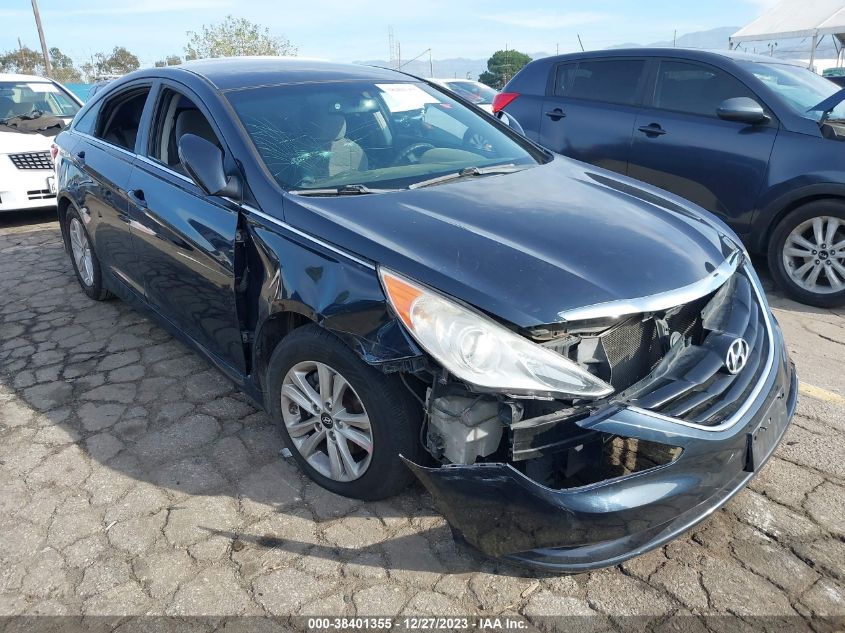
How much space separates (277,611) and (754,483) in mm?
1923

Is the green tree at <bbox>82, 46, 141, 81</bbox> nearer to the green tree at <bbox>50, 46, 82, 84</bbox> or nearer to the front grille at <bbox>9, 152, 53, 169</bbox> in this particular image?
the green tree at <bbox>50, 46, 82, 84</bbox>

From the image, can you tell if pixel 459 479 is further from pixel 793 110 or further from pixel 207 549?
pixel 793 110

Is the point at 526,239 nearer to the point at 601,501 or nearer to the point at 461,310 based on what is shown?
the point at 461,310

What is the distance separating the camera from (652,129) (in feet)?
17.6

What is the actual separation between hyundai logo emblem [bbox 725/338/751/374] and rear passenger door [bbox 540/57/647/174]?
11.9 feet

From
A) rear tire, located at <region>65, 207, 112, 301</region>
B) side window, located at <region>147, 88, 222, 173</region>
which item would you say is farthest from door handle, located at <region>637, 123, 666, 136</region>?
rear tire, located at <region>65, 207, 112, 301</region>

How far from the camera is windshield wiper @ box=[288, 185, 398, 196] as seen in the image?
266 cm

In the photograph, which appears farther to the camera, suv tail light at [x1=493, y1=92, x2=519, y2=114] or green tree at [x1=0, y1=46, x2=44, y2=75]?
green tree at [x1=0, y1=46, x2=44, y2=75]

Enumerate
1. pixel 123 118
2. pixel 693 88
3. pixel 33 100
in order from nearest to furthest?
pixel 123 118, pixel 693 88, pixel 33 100

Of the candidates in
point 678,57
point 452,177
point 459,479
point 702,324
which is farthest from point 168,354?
point 678,57

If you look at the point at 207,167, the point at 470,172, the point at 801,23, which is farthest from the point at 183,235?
the point at 801,23

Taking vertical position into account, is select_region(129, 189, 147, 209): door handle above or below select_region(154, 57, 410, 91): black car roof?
below

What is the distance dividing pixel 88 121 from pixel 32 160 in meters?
3.55

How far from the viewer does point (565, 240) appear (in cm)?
234
